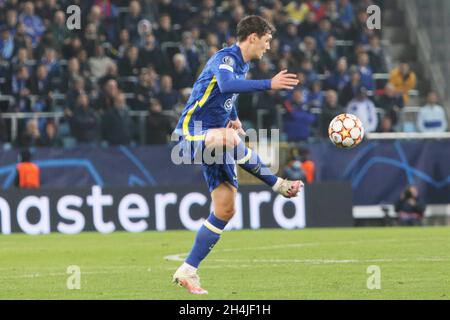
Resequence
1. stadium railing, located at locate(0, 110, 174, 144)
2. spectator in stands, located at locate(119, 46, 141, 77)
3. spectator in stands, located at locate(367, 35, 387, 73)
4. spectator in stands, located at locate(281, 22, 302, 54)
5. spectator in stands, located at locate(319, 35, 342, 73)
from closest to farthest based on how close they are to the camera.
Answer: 1. stadium railing, located at locate(0, 110, 174, 144)
2. spectator in stands, located at locate(119, 46, 141, 77)
3. spectator in stands, located at locate(319, 35, 342, 73)
4. spectator in stands, located at locate(281, 22, 302, 54)
5. spectator in stands, located at locate(367, 35, 387, 73)

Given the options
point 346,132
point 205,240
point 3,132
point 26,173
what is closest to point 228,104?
point 205,240

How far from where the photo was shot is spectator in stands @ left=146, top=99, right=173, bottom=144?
23.3m

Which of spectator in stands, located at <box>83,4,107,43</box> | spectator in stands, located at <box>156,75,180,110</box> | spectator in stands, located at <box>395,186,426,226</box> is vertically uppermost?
spectator in stands, located at <box>83,4,107,43</box>

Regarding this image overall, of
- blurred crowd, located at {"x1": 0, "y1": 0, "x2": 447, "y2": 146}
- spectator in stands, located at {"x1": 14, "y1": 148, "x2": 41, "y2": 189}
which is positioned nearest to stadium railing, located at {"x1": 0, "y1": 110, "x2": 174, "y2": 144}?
blurred crowd, located at {"x1": 0, "y1": 0, "x2": 447, "y2": 146}

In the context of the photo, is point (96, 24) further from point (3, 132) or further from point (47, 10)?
point (3, 132)

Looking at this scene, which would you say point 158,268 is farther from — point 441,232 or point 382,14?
point 382,14

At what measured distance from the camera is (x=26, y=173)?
21906mm

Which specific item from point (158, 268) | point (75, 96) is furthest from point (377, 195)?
point (158, 268)

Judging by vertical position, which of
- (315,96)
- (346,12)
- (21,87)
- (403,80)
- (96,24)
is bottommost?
(315,96)

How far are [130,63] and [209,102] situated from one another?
14066 millimetres

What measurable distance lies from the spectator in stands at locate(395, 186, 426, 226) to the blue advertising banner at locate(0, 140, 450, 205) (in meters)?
0.51

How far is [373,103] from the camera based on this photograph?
83.6 feet

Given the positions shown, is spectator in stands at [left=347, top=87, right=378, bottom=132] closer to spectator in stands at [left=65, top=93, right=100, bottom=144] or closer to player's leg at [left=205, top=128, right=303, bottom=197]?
spectator in stands at [left=65, top=93, right=100, bottom=144]

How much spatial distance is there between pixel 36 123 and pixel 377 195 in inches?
272
